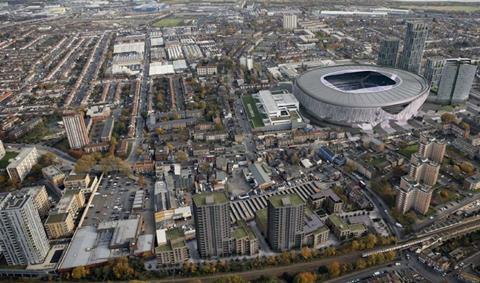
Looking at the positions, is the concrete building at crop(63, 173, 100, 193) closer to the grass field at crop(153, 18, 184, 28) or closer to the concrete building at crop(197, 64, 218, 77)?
the concrete building at crop(197, 64, 218, 77)

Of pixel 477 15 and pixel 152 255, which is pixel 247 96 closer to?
pixel 152 255

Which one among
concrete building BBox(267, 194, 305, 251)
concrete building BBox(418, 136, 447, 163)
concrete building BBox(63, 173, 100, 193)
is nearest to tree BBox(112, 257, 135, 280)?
concrete building BBox(267, 194, 305, 251)

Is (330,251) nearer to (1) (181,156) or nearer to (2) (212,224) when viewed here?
(2) (212,224)

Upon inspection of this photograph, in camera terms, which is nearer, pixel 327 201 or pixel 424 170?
pixel 327 201

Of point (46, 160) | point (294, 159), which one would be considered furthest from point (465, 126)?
point (46, 160)

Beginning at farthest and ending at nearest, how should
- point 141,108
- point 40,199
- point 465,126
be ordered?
point 141,108
point 465,126
point 40,199

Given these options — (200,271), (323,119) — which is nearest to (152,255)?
(200,271)

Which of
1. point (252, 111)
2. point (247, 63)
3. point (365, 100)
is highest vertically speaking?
point (365, 100)
